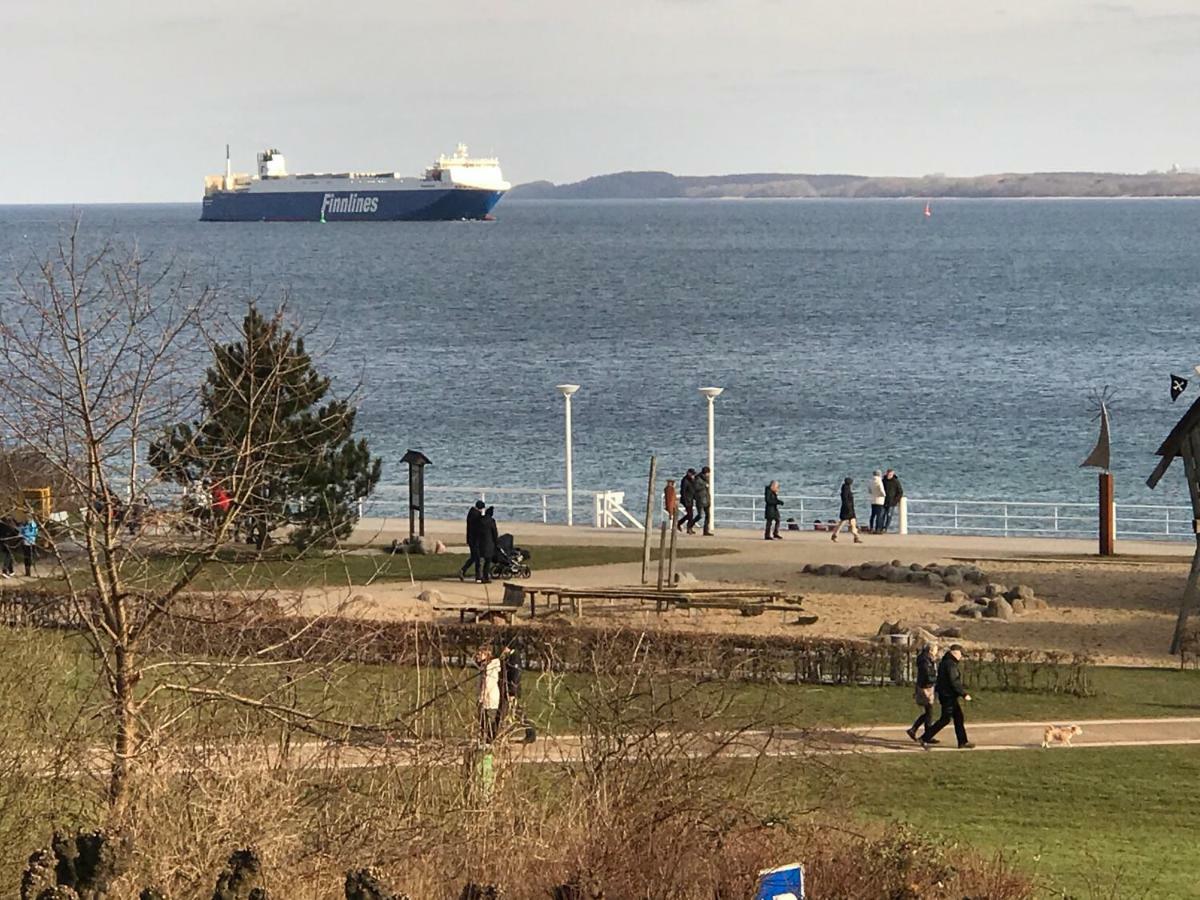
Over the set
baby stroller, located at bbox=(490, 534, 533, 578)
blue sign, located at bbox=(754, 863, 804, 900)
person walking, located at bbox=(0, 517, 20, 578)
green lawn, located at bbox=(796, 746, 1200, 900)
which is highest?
blue sign, located at bbox=(754, 863, 804, 900)

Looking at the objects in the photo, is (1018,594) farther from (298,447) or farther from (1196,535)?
(298,447)

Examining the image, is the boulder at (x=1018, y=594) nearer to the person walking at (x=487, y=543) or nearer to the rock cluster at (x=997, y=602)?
the rock cluster at (x=997, y=602)

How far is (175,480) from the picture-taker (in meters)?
11.8

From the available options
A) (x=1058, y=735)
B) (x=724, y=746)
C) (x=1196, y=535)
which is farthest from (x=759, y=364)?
(x=724, y=746)

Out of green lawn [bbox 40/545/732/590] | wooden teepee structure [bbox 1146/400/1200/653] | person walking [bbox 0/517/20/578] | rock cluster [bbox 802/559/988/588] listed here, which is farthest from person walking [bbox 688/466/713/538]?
person walking [bbox 0/517/20/578]

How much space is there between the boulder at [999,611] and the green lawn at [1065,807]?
22.2 feet

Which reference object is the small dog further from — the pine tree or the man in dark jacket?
the man in dark jacket

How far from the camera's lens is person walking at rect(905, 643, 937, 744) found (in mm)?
16609

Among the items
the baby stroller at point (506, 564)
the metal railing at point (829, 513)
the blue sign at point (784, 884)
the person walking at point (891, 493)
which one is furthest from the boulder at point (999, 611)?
the blue sign at point (784, 884)

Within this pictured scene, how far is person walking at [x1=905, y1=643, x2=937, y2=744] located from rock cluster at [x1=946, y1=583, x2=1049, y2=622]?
22.4 feet

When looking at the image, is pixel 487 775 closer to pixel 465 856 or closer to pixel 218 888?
pixel 465 856

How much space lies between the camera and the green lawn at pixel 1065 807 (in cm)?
1271

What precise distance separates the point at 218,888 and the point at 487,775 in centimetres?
267

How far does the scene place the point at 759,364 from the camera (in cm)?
7588
